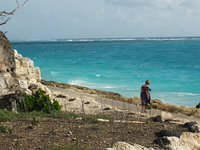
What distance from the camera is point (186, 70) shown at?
141 ft

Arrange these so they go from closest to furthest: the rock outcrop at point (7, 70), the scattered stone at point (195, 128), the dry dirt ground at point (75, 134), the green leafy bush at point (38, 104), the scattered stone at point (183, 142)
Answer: the scattered stone at point (183, 142)
the dry dirt ground at point (75, 134)
the scattered stone at point (195, 128)
the rock outcrop at point (7, 70)
the green leafy bush at point (38, 104)

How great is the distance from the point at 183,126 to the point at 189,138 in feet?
7.07

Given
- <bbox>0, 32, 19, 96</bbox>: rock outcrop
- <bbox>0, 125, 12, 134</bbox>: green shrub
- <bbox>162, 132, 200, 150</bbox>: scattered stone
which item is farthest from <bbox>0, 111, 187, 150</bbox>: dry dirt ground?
<bbox>0, 32, 19, 96</bbox>: rock outcrop

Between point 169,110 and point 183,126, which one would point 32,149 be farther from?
point 169,110

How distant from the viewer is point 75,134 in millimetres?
7055

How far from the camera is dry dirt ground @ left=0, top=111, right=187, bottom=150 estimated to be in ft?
20.7

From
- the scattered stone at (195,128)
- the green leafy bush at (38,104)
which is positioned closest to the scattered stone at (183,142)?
the scattered stone at (195,128)

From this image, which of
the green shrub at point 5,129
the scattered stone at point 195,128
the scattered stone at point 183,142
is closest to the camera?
the scattered stone at point 183,142

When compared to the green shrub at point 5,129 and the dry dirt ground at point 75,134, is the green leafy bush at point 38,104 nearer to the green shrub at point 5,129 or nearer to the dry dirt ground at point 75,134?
the dry dirt ground at point 75,134

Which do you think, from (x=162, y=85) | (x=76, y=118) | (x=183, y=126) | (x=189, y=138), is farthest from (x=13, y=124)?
(x=162, y=85)

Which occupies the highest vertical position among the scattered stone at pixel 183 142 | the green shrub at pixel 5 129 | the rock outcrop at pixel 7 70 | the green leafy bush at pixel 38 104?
the rock outcrop at pixel 7 70

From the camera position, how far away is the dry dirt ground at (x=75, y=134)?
6312 mm

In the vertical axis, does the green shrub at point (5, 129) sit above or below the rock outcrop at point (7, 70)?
below

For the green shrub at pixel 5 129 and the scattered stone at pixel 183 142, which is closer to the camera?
the scattered stone at pixel 183 142
